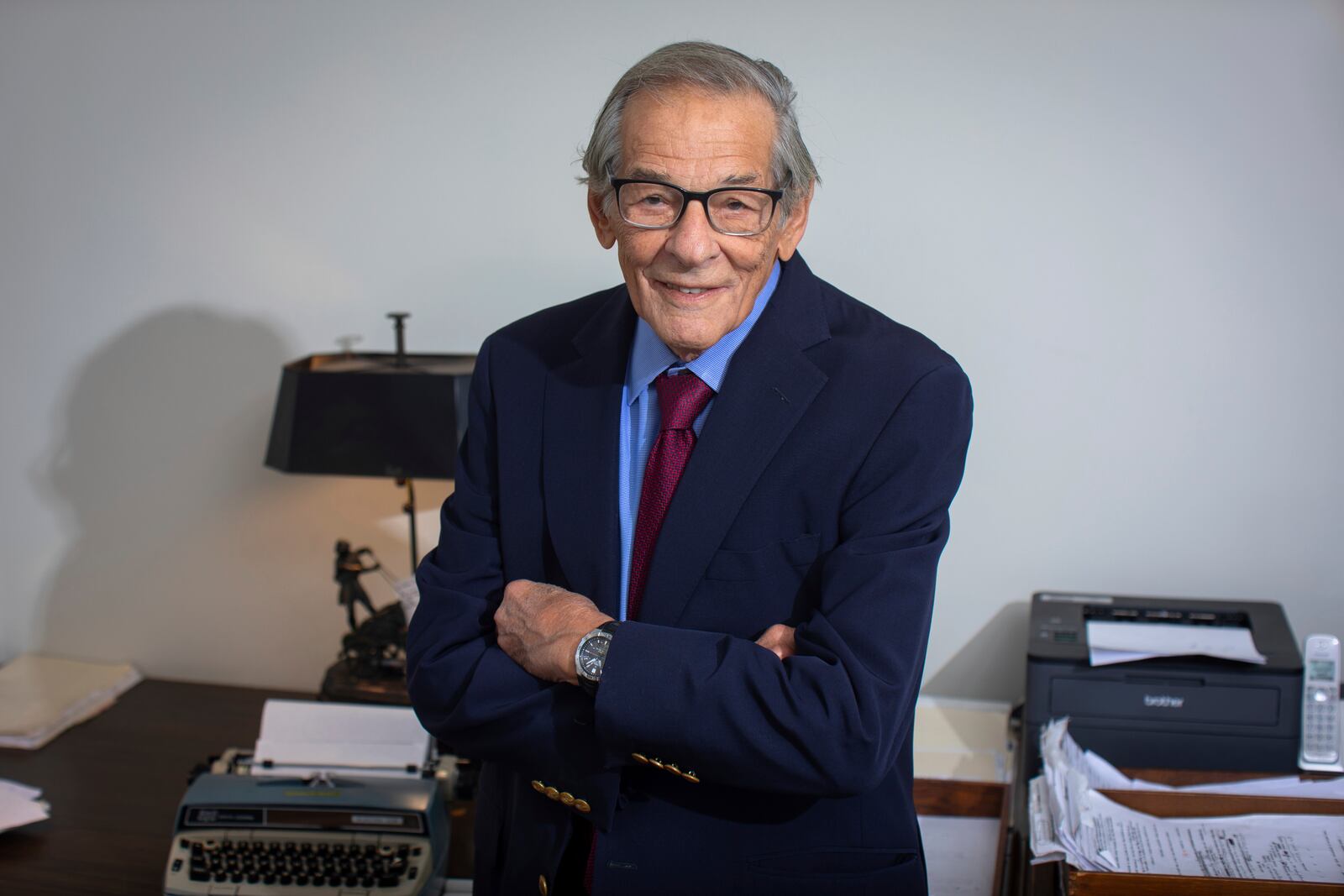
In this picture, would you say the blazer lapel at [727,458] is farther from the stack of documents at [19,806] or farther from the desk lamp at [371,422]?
the stack of documents at [19,806]

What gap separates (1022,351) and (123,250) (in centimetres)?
174

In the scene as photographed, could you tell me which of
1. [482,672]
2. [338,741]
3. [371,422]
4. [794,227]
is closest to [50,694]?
[338,741]

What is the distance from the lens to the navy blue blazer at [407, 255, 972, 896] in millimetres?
1191

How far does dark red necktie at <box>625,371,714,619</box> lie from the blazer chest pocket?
0.08 meters

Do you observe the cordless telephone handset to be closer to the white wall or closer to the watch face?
the white wall

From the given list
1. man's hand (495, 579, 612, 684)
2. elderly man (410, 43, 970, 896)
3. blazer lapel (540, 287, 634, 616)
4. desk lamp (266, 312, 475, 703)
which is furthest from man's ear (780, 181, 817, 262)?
desk lamp (266, 312, 475, 703)

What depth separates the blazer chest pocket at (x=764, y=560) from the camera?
4.16 ft

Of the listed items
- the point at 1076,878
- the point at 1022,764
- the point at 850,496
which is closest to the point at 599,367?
the point at 850,496

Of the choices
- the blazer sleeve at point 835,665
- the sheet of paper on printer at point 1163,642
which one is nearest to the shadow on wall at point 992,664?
the sheet of paper on printer at point 1163,642

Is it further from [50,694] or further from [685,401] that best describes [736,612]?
[50,694]

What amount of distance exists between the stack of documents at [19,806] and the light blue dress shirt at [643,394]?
1.26 meters

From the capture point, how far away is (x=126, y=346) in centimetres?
248

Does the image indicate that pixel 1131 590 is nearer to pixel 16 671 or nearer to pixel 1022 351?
pixel 1022 351

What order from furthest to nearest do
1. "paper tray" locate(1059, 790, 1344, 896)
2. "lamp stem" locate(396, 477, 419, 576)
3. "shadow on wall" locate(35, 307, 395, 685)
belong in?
"shadow on wall" locate(35, 307, 395, 685) → "lamp stem" locate(396, 477, 419, 576) → "paper tray" locate(1059, 790, 1344, 896)
